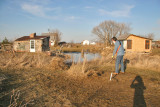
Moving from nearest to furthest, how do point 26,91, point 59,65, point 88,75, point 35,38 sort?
point 26,91
point 88,75
point 59,65
point 35,38

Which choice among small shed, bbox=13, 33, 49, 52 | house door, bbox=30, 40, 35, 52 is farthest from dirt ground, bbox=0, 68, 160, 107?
house door, bbox=30, 40, 35, 52

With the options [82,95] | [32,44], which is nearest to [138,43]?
[32,44]

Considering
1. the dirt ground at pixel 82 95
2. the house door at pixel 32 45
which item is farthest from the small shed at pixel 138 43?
the dirt ground at pixel 82 95

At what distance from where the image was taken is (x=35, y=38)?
70.3 ft

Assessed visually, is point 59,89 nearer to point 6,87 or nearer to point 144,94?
point 6,87

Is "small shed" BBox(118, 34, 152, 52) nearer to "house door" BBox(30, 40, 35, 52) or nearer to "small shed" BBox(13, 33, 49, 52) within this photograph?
"small shed" BBox(13, 33, 49, 52)

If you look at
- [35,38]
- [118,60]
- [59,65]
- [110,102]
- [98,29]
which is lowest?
[110,102]

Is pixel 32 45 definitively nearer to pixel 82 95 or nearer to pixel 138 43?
pixel 138 43

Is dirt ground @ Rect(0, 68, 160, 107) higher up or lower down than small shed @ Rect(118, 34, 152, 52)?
lower down

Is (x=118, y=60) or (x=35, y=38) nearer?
(x=118, y=60)

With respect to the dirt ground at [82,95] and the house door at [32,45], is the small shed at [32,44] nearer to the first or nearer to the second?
the house door at [32,45]

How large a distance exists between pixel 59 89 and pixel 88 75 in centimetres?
207

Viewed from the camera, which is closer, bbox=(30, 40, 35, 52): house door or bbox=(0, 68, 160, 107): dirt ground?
bbox=(0, 68, 160, 107): dirt ground

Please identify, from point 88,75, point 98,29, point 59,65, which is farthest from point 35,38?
point 98,29
